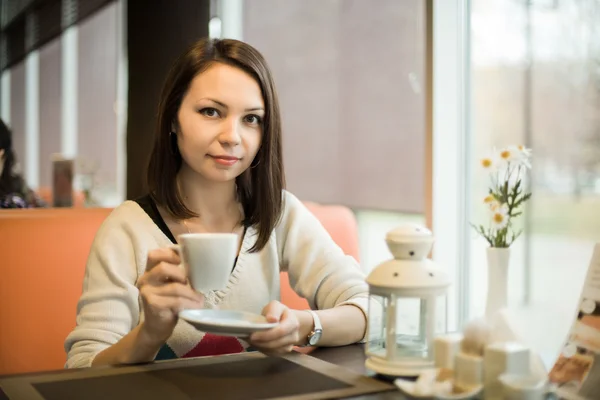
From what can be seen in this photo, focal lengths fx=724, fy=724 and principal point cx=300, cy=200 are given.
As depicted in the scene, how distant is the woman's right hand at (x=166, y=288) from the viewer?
112 cm

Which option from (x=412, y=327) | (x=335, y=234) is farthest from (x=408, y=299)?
(x=335, y=234)

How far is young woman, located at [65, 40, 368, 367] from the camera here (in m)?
1.39

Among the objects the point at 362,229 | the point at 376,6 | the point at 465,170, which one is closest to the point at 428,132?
the point at 465,170

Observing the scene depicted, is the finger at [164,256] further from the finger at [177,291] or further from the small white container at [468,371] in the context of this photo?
the small white container at [468,371]

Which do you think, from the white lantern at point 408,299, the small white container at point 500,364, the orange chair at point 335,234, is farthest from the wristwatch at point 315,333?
the orange chair at point 335,234

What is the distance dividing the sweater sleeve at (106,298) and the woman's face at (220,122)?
0.22 meters

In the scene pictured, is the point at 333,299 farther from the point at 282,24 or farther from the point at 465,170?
the point at 282,24

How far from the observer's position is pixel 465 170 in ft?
8.23

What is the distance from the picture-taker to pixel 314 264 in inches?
66.3

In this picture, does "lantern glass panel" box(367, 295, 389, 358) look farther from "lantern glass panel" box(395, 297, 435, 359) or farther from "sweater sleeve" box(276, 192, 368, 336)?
"sweater sleeve" box(276, 192, 368, 336)

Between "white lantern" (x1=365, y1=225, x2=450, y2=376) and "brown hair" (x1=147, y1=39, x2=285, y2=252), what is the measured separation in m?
0.60

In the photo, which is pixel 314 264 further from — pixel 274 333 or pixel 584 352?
pixel 584 352

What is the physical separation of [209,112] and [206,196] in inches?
8.7

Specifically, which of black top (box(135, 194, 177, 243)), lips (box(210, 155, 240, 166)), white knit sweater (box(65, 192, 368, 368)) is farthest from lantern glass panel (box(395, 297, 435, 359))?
black top (box(135, 194, 177, 243))
